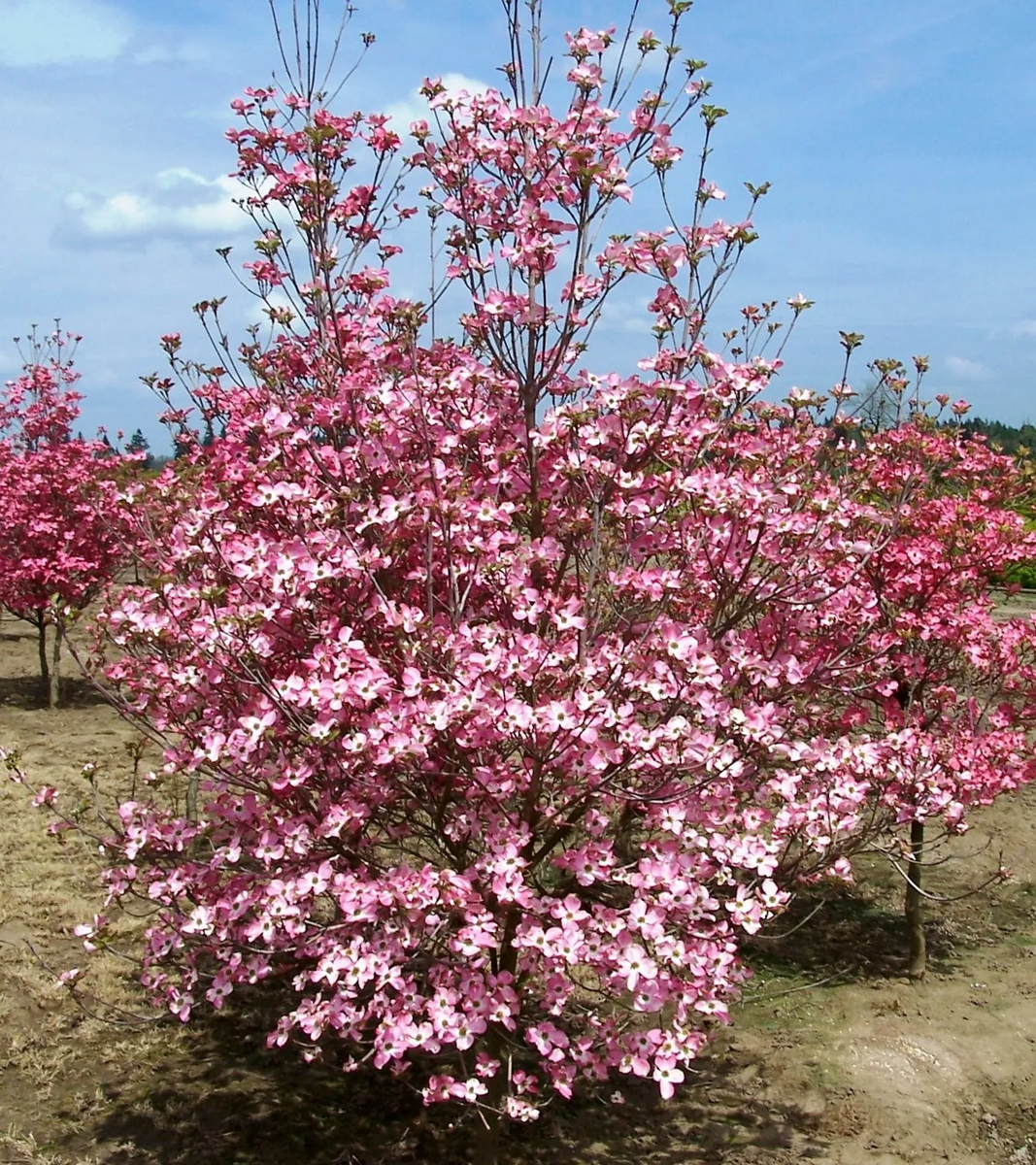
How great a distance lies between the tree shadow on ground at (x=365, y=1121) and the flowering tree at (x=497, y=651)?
86 cm

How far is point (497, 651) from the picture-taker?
3.25 metres

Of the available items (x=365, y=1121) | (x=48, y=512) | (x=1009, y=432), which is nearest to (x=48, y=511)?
(x=48, y=512)

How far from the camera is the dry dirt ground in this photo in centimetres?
492

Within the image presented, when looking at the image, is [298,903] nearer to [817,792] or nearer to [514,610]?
[514,610]

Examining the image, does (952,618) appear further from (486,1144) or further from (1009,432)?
(1009,432)

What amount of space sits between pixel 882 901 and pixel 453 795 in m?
5.67

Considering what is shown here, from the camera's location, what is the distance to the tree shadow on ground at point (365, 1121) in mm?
4840

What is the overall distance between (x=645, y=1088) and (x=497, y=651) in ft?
11.7

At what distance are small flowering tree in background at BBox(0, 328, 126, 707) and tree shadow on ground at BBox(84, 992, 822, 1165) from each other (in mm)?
6948

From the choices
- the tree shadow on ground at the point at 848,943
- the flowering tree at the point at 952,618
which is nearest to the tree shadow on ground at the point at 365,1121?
the tree shadow on ground at the point at 848,943

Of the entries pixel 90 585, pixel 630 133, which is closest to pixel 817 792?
pixel 630 133

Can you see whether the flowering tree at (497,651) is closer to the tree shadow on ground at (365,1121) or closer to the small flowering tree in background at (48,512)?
the tree shadow on ground at (365,1121)

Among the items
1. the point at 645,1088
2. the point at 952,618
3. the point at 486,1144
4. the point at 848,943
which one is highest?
the point at 952,618

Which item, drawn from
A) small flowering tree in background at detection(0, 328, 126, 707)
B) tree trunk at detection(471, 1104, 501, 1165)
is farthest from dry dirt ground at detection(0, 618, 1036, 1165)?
small flowering tree in background at detection(0, 328, 126, 707)
